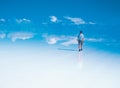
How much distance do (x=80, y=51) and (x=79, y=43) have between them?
1.13m

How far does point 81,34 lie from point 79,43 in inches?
53.6

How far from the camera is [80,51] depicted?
168ft

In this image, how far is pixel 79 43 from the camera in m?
50.8

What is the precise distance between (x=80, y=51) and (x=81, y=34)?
8.07 feet

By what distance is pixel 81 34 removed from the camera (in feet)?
164
